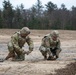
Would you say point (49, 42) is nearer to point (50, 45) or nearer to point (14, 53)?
point (50, 45)

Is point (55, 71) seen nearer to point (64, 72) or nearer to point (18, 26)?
point (64, 72)

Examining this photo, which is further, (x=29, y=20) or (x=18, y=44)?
(x=29, y=20)

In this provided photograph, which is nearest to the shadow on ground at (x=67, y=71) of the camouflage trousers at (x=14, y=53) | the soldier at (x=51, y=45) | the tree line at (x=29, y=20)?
the soldier at (x=51, y=45)

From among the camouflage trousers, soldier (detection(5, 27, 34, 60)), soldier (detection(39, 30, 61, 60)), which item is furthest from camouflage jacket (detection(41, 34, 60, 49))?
the camouflage trousers

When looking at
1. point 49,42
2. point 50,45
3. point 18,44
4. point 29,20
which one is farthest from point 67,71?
point 29,20

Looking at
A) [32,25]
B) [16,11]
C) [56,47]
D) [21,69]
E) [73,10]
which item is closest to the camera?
[21,69]

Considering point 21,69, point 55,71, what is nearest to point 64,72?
point 55,71

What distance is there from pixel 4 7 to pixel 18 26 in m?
6.32

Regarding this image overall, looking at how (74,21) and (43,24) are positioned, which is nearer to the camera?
(43,24)

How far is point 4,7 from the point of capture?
67.2m

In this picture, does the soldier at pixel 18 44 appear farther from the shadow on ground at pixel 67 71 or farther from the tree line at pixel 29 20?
the tree line at pixel 29 20

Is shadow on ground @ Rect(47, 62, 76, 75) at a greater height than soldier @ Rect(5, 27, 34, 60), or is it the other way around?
soldier @ Rect(5, 27, 34, 60)

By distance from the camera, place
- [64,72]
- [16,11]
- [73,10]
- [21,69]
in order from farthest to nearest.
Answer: [73,10]
[16,11]
[21,69]
[64,72]

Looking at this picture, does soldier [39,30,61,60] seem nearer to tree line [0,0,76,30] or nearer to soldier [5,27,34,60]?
soldier [5,27,34,60]
